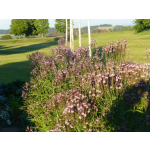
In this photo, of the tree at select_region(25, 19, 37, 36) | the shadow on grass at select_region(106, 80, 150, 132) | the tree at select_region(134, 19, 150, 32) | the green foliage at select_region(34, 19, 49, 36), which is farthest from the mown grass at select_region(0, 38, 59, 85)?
the tree at select_region(25, 19, 37, 36)

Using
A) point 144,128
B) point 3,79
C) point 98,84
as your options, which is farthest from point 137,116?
point 3,79

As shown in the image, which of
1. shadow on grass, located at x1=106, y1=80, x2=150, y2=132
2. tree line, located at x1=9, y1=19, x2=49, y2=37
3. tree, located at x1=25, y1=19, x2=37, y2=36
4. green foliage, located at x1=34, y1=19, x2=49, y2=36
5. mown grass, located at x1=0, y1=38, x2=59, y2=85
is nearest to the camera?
shadow on grass, located at x1=106, y1=80, x2=150, y2=132

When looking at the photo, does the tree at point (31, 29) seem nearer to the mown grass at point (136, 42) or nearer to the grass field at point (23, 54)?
the grass field at point (23, 54)

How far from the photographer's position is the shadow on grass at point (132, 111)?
3.30m

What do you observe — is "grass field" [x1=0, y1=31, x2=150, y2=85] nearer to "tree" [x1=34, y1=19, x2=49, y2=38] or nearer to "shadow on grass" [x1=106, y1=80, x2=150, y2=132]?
"shadow on grass" [x1=106, y1=80, x2=150, y2=132]

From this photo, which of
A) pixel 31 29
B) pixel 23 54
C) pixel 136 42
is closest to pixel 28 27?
pixel 31 29

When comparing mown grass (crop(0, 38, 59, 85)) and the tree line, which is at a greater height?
the tree line

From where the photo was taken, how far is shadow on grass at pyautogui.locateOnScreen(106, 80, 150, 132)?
10.8 feet

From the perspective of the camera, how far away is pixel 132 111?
11.5ft

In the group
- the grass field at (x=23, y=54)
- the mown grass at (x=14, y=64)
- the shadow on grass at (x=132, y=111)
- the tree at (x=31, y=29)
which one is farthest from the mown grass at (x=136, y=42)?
the tree at (x=31, y=29)

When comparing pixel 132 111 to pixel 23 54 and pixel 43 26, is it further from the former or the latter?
pixel 43 26

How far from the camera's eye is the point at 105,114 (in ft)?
11.5

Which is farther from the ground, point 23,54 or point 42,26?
point 42,26

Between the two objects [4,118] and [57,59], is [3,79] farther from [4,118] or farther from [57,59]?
[4,118]
